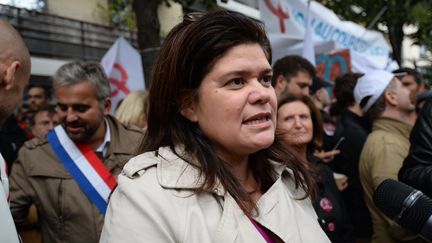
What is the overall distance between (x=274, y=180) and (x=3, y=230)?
94cm

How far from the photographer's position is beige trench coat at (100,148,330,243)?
1.44 metres

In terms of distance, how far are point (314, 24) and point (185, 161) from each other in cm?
527

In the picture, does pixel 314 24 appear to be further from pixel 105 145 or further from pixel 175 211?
pixel 175 211

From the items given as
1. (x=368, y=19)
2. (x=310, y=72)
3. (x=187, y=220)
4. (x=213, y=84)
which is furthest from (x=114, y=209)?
(x=368, y=19)

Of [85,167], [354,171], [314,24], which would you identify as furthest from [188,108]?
[314,24]

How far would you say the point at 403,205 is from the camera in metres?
1.63

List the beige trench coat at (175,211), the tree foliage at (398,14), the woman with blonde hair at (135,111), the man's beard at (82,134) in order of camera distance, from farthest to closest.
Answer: the tree foliage at (398,14)
the woman with blonde hair at (135,111)
the man's beard at (82,134)
the beige trench coat at (175,211)

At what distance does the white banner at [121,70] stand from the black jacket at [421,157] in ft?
11.8

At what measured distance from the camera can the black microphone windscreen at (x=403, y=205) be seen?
1.55 metres

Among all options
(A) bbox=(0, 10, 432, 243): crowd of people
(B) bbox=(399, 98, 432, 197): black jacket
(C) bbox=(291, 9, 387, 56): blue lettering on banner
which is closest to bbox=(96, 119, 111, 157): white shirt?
(A) bbox=(0, 10, 432, 243): crowd of people

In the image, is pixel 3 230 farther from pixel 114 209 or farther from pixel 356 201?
pixel 356 201

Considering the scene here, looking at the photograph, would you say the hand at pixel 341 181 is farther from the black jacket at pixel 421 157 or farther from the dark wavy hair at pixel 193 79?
the dark wavy hair at pixel 193 79

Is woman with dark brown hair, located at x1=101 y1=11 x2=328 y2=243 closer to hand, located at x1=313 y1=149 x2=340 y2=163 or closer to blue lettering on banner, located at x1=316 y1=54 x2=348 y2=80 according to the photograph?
hand, located at x1=313 y1=149 x2=340 y2=163

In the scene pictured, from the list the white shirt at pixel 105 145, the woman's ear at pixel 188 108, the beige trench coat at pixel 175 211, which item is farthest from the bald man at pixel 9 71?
the white shirt at pixel 105 145
